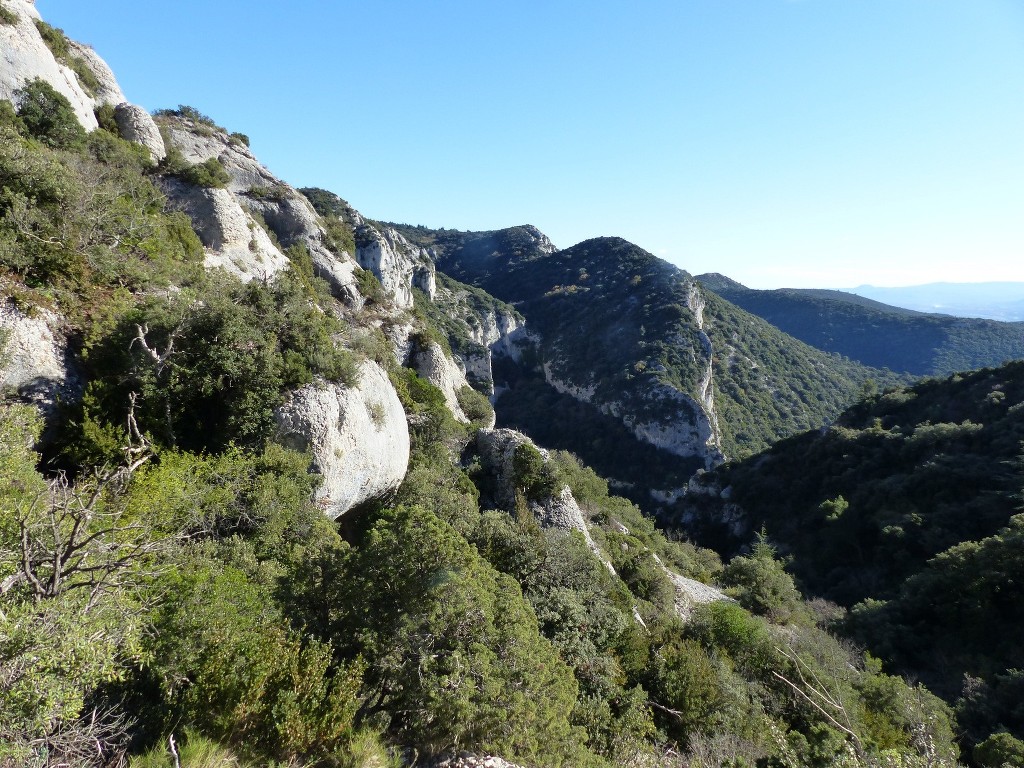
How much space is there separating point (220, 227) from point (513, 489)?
755 inches

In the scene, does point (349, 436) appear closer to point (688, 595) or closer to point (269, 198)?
point (688, 595)

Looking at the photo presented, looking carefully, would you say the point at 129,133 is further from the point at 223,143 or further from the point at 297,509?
the point at 297,509

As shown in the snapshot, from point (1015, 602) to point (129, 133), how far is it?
56200 mm

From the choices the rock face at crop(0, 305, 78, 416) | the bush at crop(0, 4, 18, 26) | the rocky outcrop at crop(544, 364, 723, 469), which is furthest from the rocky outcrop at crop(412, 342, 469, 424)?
the rocky outcrop at crop(544, 364, 723, 469)

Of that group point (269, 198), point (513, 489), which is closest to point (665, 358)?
point (269, 198)

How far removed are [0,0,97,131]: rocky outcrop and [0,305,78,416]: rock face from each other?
51.4 feet

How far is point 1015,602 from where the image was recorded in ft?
85.9

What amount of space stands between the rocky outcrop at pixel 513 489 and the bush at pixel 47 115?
2141cm

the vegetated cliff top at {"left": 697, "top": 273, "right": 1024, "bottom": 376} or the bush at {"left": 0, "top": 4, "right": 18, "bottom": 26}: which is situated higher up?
the bush at {"left": 0, "top": 4, "right": 18, "bottom": 26}

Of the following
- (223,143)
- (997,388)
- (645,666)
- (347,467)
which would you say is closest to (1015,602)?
(645,666)

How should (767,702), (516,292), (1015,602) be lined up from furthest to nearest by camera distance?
(516,292)
(1015,602)
(767,702)

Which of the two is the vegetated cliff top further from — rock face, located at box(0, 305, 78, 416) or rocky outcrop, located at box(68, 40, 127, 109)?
rocky outcrop, located at box(68, 40, 127, 109)

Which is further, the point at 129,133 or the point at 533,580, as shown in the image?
the point at 129,133

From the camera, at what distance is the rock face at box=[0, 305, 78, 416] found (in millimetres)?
10195
